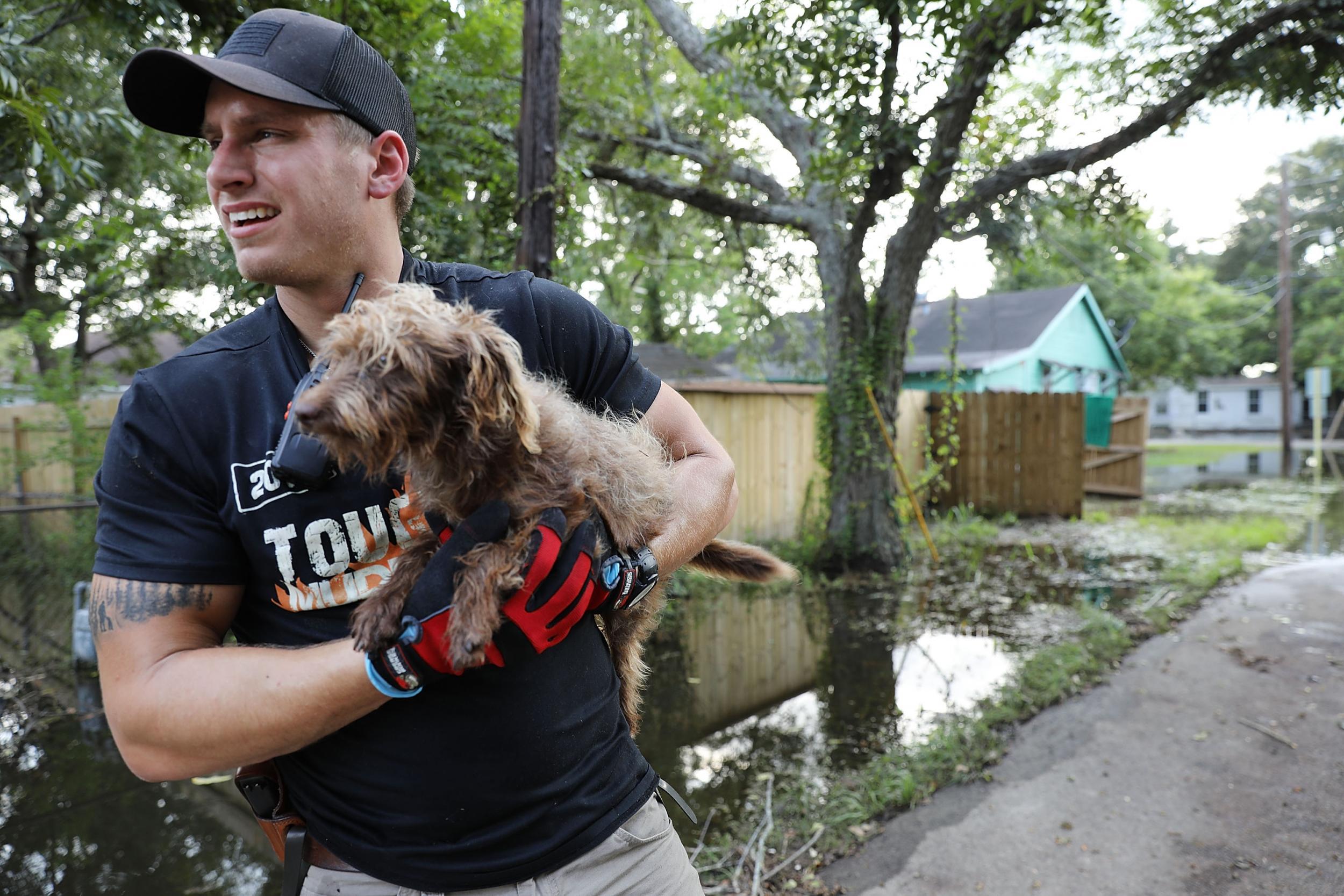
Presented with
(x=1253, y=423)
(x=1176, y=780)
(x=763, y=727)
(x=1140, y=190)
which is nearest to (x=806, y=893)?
(x=763, y=727)

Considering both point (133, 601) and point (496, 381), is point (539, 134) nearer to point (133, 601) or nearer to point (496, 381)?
point (496, 381)

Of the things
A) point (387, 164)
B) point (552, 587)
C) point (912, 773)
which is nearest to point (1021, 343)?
point (912, 773)

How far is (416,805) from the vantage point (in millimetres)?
1665

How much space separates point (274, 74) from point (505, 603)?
4.13 feet

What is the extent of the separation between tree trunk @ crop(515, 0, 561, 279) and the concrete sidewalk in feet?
14.1

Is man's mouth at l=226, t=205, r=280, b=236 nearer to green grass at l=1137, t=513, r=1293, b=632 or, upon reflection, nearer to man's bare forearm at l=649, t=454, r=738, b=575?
man's bare forearm at l=649, t=454, r=738, b=575

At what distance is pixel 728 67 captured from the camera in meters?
10.4

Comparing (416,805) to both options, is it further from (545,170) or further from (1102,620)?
(1102,620)

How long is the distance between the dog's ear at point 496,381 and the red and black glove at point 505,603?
0.66 feet

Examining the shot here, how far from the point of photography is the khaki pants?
5.63 feet

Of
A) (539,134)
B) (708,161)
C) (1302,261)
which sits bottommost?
(539,134)

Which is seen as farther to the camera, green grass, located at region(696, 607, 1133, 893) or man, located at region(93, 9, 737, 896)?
green grass, located at region(696, 607, 1133, 893)

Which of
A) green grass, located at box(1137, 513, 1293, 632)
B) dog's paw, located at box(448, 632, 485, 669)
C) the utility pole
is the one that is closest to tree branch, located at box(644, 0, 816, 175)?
green grass, located at box(1137, 513, 1293, 632)

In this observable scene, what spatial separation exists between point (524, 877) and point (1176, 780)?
4.98 meters
